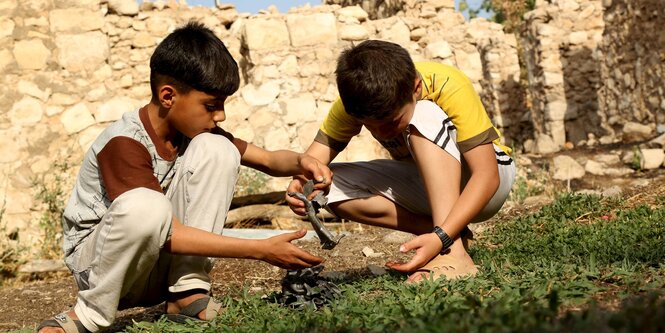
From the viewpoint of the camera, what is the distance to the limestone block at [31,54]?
6.37 m

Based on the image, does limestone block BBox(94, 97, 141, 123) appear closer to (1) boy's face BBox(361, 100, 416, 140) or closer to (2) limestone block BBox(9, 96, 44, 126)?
(2) limestone block BBox(9, 96, 44, 126)

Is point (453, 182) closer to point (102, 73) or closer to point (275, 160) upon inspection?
point (275, 160)

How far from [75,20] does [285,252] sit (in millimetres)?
4441

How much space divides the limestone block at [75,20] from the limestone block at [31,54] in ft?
0.57

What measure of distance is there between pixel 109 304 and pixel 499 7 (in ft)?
54.9

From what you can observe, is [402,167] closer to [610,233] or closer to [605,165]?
[610,233]

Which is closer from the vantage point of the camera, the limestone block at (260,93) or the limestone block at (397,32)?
the limestone block at (260,93)

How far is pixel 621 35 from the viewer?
32.4 feet

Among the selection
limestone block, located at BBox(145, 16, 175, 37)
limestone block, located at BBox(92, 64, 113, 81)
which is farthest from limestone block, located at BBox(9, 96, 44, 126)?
limestone block, located at BBox(145, 16, 175, 37)

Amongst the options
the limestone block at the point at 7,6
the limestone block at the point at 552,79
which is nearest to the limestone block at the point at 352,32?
the limestone block at the point at 7,6

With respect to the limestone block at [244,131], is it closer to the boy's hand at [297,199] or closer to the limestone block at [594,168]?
the limestone block at [594,168]

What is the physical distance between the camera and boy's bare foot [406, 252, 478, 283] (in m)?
3.14

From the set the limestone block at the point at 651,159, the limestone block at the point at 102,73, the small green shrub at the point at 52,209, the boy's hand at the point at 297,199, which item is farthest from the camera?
the limestone block at the point at 651,159

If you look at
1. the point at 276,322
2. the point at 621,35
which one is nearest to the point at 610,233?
the point at 276,322
